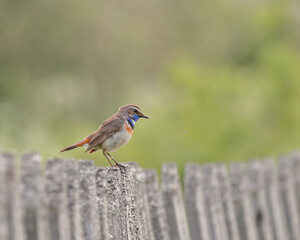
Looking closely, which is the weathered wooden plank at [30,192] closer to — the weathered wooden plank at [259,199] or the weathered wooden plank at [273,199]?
the weathered wooden plank at [259,199]

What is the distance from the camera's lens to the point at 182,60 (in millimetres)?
11453

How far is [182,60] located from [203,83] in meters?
0.97

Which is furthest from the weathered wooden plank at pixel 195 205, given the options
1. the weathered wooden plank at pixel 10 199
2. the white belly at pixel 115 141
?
the weathered wooden plank at pixel 10 199

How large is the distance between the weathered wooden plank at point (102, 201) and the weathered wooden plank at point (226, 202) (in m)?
2.04

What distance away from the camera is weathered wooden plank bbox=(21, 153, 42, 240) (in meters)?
2.65

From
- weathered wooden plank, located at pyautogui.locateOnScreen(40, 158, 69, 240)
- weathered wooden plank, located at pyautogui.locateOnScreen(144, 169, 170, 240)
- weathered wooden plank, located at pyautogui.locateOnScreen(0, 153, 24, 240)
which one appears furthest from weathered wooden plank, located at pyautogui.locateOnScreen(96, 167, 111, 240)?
weathered wooden plank, located at pyautogui.locateOnScreen(144, 169, 170, 240)

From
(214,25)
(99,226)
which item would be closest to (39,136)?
(214,25)

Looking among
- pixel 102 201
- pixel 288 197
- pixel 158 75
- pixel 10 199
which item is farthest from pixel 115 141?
pixel 158 75

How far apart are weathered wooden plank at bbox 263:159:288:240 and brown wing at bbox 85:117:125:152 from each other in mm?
1553

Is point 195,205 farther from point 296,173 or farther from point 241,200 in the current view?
point 296,173

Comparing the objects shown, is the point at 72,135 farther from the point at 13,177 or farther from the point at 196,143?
the point at 13,177

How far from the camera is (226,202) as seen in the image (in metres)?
5.47

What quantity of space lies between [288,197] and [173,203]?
275 centimetres

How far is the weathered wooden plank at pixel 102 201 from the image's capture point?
3379mm
